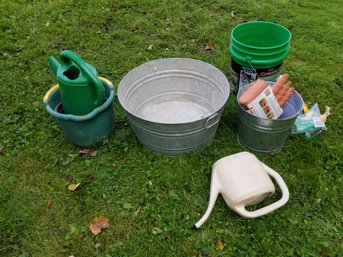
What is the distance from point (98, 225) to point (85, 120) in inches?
24.7

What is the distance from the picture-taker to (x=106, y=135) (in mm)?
2508

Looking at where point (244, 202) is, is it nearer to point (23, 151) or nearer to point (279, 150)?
point (279, 150)

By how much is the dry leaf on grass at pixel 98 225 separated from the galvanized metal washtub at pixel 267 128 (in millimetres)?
1005

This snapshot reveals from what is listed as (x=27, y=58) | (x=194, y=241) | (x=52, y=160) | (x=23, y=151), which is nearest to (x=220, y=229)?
(x=194, y=241)

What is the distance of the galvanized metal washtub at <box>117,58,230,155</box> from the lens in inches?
88.0

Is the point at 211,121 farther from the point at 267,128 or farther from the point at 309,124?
the point at 309,124

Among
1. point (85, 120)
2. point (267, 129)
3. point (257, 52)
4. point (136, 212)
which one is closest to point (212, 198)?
point (136, 212)

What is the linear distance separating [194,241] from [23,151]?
130cm

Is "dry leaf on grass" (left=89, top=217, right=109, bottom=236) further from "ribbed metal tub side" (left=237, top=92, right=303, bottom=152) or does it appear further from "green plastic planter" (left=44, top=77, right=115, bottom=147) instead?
"ribbed metal tub side" (left=237, top=92, right=303, bottom=152)

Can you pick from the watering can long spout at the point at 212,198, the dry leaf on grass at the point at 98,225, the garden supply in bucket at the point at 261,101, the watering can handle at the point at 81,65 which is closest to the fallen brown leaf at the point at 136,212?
the dry leaf on grass at the point at 98,225

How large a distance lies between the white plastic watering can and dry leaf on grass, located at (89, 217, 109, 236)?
1.65ft

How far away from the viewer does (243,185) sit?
202cm

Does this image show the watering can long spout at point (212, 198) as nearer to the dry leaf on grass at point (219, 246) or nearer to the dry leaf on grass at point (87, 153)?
the dry leaf on grass at point (219, 246)

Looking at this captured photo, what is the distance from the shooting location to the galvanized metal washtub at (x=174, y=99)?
2234mm
